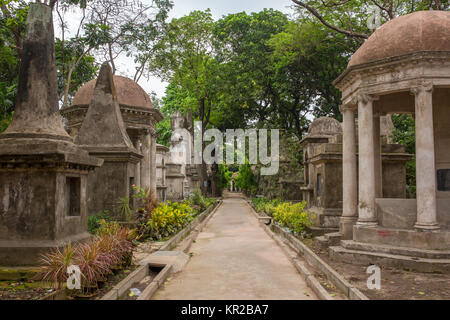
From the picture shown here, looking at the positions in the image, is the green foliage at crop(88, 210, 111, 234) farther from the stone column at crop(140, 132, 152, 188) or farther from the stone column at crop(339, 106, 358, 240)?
the stone column at crop(140, 132, 152, 188)

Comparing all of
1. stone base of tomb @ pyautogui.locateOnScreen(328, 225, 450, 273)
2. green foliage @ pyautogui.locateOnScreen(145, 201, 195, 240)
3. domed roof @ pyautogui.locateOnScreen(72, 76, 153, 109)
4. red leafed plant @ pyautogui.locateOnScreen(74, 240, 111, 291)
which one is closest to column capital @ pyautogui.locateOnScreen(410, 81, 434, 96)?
stone base of tomb @ pyautogui.locateOnScreen(328, 225, 450, 273)

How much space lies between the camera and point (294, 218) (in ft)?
44.3

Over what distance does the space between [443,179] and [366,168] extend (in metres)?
2.59

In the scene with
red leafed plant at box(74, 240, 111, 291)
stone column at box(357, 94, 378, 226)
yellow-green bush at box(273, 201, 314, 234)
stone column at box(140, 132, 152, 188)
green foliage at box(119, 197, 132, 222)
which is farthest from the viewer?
stone column at box(140, 132, 152, 188)

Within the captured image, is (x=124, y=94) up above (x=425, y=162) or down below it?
above

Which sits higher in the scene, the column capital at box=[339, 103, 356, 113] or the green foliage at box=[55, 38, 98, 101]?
the green foliage at box=[55, 38, 98, 101]

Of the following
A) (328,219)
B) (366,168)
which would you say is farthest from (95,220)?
(328,219)

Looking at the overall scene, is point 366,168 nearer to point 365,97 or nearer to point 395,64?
point 365,97

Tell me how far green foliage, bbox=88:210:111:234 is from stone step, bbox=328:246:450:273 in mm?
6367

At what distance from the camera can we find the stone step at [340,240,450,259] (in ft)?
25.5

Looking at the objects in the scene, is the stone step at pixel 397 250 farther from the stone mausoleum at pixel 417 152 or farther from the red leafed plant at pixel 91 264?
the red leafed plant at pixel 91 264

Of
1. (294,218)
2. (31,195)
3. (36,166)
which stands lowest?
(294,218)

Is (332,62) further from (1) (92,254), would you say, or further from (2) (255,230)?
(1) (92,254)

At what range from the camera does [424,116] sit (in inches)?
335
